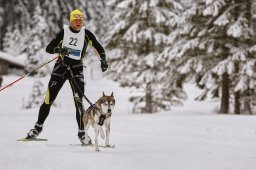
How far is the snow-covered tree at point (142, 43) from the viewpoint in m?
23.0

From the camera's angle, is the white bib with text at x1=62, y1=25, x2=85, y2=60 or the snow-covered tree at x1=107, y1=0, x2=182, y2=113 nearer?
the white bib with text at x1=62, y1=25, x2=85, y2=60

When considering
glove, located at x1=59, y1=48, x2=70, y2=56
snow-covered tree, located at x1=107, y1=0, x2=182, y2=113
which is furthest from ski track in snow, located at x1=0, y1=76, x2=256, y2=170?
snow-covered tree, located at x1=107, y1=0, x2=182, y2=113

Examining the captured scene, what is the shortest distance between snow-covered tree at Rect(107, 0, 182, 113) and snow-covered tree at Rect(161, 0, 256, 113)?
2780mm

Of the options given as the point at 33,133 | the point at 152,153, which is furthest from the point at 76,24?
the point at 152,153

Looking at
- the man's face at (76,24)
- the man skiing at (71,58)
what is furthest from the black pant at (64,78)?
the man's face at (76,24)

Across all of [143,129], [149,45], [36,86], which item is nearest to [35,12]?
[36,86]

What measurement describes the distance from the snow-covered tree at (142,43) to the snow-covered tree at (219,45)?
2.78 m

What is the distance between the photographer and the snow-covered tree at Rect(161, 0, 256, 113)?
59.0 ft

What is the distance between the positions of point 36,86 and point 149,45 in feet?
39.0

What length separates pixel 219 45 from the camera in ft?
63.0

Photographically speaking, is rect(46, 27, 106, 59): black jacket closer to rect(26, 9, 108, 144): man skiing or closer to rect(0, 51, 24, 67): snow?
rect(26, 9, 108, 144): man skiing

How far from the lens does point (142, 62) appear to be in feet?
77.2

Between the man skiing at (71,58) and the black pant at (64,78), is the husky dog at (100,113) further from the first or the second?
the man skiing at (71,58)

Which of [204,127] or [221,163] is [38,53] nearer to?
[204,127]
